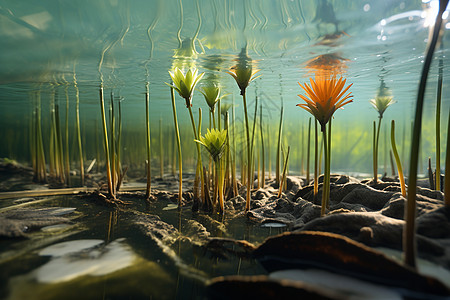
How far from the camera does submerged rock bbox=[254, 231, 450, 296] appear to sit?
122 centimetres

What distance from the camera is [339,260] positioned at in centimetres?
144

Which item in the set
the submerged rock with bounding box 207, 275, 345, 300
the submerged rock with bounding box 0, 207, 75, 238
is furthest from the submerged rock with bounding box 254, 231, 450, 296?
the submerged rock with bounding box 0, 207, 75, 238

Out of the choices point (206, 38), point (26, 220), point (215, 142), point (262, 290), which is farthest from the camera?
point (206, 38)

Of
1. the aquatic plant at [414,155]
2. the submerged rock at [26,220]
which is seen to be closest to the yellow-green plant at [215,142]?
the submerged rock at [26,220]

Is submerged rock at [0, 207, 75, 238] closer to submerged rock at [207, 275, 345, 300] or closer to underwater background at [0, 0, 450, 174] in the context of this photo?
submerged rock at [207, 275, 345, 300]

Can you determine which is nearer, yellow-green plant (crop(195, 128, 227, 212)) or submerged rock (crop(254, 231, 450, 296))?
submerged rock (crop(254, 231, 450, 296))

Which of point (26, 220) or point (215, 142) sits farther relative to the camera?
point (215, 142)

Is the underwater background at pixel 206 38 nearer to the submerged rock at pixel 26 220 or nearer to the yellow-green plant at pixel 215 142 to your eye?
the yellow-green plant at pixel 215 142

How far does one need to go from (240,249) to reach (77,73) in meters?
6.69

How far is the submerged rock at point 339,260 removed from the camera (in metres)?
1.22

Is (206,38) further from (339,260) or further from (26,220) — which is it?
(339,260)

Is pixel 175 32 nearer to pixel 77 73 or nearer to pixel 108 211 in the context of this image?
pixel 108 211

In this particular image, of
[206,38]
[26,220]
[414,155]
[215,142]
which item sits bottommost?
[26,220]

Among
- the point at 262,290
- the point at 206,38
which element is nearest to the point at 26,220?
the point at 262,290
